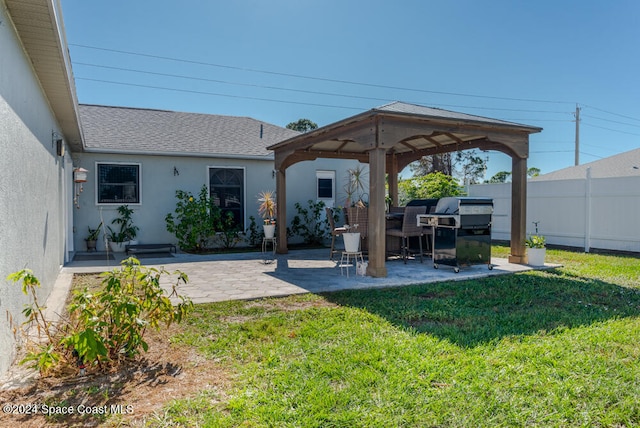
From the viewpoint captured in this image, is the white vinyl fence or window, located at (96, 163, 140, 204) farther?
window, located at (96, 163, 140, 204)

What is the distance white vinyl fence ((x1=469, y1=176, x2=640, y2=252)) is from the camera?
380 inches

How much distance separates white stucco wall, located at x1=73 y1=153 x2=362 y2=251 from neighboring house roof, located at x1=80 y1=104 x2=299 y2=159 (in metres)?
0.34

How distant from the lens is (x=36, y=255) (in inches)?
175

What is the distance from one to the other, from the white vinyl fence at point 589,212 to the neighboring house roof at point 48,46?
11.2 meters

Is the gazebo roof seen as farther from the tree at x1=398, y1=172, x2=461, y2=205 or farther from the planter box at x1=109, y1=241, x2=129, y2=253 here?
the planter box at x1=109, y1=241, x2=129, y2=253

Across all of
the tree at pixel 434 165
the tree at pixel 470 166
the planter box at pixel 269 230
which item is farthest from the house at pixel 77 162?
the tree at pixel 470 166

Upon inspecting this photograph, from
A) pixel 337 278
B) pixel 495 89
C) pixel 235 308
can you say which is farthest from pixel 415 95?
pixel 235 308

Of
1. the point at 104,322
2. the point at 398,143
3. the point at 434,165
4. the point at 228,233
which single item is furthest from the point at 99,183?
the point at 434,165

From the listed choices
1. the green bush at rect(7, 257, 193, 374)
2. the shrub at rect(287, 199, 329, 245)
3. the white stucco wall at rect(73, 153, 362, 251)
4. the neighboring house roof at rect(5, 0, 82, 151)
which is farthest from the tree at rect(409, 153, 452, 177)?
the green bush at rect(7, 257, 193, 374)

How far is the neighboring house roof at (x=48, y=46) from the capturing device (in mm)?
3453

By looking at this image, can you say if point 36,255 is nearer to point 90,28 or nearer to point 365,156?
point 365,156

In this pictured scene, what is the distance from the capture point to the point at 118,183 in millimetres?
11039

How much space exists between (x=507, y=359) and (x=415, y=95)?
83.9 feet

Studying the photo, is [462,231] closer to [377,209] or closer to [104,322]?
[377,209]
